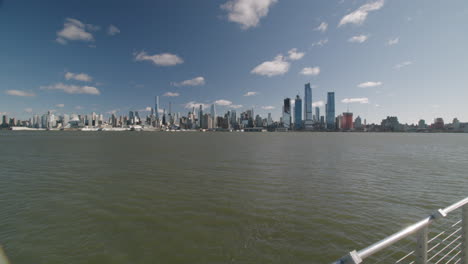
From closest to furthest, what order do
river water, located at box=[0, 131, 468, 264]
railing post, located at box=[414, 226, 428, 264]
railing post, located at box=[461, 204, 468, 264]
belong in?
railing post, located at box=[414, 226, 428, 264], railing post, located at box=[461, 204, 468, 264], river water, located at box=[0, 131, 468, 264]

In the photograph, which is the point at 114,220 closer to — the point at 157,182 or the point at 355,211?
the point at 157,182

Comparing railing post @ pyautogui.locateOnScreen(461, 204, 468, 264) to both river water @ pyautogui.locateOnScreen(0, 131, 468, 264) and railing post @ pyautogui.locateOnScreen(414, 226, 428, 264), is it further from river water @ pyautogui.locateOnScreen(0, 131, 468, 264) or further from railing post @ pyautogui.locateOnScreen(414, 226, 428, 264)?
river water @ pyautogui.locateOnScreen(0, 131, 468, 264)

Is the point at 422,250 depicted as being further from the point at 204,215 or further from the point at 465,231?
the point at 204,215

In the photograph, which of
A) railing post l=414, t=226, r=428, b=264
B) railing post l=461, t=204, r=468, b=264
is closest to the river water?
railing post l=461, t=204, r=468, b=264

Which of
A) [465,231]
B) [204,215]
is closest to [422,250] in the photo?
[465,231]

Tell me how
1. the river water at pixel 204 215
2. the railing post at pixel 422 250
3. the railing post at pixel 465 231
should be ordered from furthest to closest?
the river water at pixel 204 215 → the railing post at pixel 465 231 → the railing post at pixel 422 250

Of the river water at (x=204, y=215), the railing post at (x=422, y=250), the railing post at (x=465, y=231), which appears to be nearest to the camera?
the railing post at (x=422, y=250)

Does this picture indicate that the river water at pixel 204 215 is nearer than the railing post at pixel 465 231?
No

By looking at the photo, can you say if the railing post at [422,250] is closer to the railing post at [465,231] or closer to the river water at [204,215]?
the railing post at [465,231]

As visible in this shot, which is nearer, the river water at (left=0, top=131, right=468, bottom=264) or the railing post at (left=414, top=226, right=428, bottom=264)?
the railing post at (left=414, top=226, right=428, bottom=264)

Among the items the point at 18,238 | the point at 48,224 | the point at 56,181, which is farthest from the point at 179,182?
the point at 56,181

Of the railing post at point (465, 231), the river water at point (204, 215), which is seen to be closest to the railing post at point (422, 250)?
the railing post at point (465, 231)
